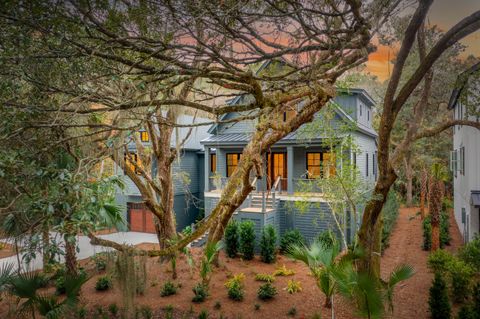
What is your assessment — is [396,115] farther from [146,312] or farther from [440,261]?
[146,312]

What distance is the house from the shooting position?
53.5ft

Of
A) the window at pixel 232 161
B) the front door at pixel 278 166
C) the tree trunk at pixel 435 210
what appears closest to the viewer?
the tree trunk at pixel 435 210

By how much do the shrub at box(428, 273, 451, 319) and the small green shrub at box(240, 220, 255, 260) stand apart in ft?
26.1

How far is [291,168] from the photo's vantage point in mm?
17547

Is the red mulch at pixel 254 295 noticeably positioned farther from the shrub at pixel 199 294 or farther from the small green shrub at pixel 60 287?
the small green shrub at pixel 60 287

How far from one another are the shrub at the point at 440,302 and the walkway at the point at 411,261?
564mm

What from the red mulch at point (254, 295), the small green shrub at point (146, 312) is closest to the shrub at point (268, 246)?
the red mulch at point (254, 295)

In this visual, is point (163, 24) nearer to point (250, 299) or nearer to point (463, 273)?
point (250, 299)

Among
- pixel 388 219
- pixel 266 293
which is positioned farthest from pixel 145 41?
pixel 388 219

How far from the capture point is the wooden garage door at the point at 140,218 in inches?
890

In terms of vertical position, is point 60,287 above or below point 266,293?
below

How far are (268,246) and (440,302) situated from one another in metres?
7.35

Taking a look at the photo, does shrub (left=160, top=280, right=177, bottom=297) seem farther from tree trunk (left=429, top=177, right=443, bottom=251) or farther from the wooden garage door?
the wooden garage door

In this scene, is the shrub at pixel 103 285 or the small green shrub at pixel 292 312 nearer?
the small green shrub at pixel 292 312
